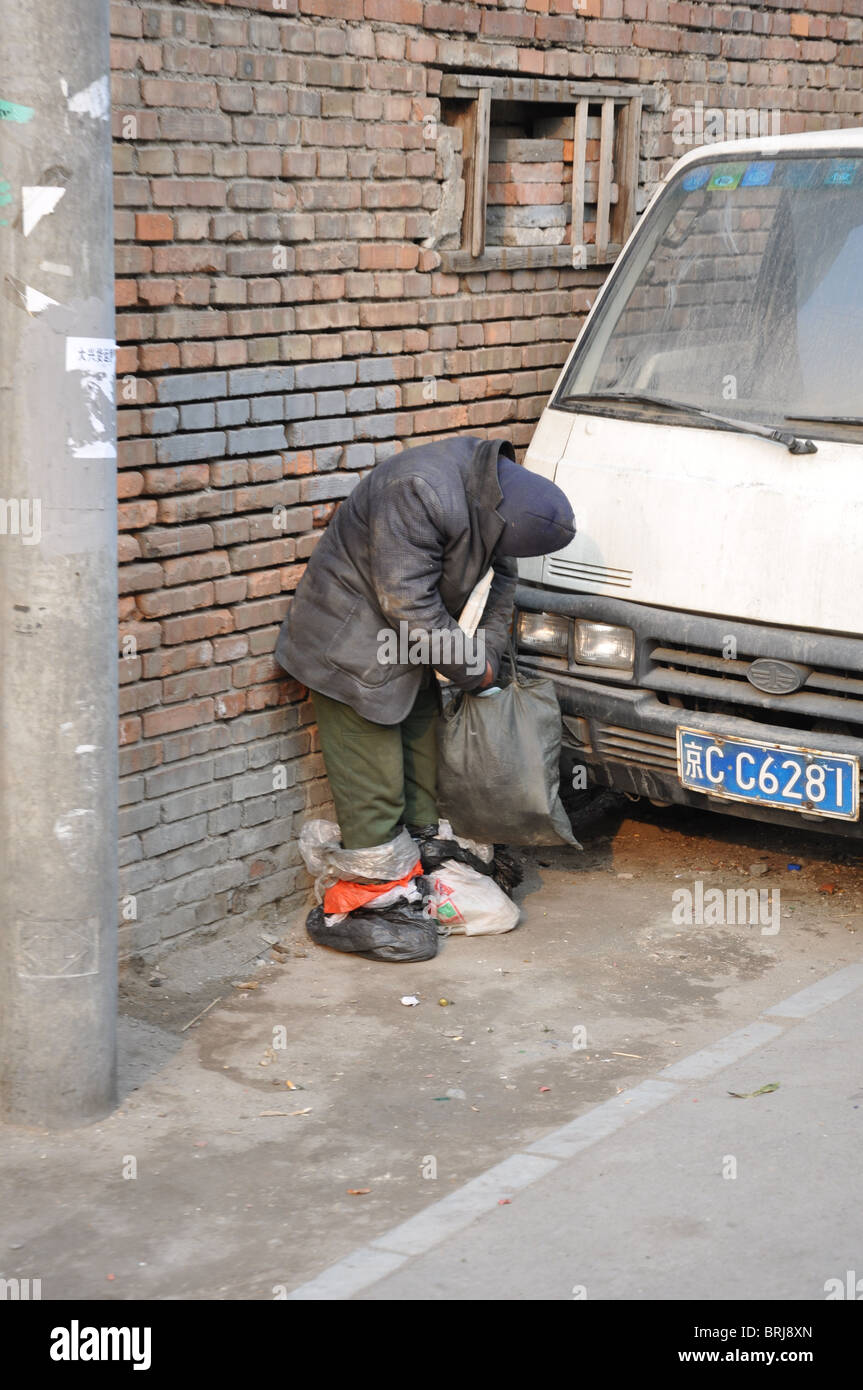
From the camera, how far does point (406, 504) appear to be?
195 inches

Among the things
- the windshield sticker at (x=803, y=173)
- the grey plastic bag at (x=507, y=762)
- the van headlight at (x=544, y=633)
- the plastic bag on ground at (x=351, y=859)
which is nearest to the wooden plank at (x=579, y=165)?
the windshield sticker at (x=803, y=173)

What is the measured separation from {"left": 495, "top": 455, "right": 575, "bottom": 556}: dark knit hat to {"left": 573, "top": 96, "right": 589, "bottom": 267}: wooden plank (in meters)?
1.89

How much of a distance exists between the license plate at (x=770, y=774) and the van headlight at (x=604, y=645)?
341 mm

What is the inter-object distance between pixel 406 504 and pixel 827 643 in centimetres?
135

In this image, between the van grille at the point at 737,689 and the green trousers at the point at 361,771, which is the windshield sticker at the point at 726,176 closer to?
the van grille at the point at 737,689

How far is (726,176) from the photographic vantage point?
19.7ft

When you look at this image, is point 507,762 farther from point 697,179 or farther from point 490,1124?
point 697,179

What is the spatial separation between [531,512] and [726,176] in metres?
1.79

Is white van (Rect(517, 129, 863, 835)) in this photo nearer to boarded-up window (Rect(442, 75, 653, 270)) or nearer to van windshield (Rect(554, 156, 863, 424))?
van windshield (Rect(554, 156, 863, 424))

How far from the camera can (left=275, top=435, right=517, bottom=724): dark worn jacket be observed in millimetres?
4969

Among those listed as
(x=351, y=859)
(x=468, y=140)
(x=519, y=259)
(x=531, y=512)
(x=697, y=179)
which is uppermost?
(x=468, y=140)

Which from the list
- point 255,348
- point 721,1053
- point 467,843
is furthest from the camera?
point 467,843

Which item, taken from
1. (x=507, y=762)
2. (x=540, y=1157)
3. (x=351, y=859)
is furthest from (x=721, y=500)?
(x=540, y=1157)
